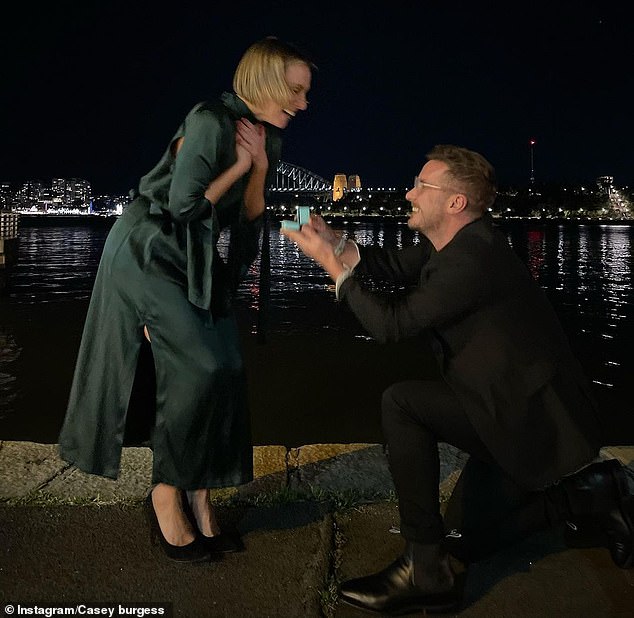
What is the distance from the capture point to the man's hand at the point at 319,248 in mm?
2471

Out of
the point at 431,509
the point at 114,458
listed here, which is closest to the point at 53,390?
the point at 114,458

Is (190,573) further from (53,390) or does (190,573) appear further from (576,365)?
(53,390)

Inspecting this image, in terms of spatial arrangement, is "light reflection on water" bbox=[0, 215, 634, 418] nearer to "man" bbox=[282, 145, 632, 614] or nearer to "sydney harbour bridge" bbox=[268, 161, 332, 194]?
"man" bbox=[282, 145, 632, 614]

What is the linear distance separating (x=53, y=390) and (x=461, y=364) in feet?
19.7

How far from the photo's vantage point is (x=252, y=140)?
8.35 feet

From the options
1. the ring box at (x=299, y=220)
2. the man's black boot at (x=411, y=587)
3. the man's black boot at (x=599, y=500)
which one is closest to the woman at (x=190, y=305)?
the ring box at (x=299, y=220)

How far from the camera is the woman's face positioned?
247 cm

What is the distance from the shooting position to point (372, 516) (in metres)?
3.02

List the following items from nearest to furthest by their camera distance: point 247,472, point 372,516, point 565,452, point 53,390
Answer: point 565,452
point 247,472
point 372,516
point 53,390

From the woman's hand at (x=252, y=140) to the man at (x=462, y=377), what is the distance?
A: 30 centimetres

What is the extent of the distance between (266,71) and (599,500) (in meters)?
1.92

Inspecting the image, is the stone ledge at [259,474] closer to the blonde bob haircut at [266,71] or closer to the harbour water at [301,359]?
the harbour water at [301,359]

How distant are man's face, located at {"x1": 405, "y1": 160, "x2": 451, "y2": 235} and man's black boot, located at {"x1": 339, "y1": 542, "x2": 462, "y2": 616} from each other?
3.62 feet

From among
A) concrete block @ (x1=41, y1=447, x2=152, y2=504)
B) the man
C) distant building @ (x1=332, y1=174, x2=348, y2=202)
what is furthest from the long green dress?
distant building @ (x1=332, y1=174, x2=348, y2=202)
